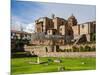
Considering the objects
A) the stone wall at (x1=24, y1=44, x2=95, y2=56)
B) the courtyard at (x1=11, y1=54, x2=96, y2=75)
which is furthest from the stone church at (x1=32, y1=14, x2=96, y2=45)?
the courtyard at (x1=11, y1=54, x2=96, y2=75)

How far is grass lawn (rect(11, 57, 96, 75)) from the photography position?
1.88 metres

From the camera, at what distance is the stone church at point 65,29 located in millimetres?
1968

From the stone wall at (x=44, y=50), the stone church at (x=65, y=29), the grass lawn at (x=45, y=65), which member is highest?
the stone church at (x=65, y=29)

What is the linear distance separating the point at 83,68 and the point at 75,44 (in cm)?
25

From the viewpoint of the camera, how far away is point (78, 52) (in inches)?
81.0

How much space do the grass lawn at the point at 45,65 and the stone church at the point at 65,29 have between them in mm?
180

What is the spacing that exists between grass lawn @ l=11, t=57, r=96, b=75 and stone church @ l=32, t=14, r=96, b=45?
0.18m

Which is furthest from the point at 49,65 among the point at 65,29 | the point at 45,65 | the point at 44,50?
the point at 65,29

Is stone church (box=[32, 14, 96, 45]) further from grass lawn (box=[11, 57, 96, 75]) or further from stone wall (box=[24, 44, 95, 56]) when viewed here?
grass lawn (box=[11, 57, 96, 75])

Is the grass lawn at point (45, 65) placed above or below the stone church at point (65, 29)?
below

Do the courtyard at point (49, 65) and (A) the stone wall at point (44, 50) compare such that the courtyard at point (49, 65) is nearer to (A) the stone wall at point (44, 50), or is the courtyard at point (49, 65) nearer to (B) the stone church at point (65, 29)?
(A) the stone wall at point (44, 50)

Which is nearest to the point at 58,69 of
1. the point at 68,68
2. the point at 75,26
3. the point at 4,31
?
the point at 68,68

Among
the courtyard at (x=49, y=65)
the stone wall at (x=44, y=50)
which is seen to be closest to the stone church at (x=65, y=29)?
the stone wall at (x=44, y=50)

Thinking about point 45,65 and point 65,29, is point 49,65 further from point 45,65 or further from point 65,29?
point 65,29
